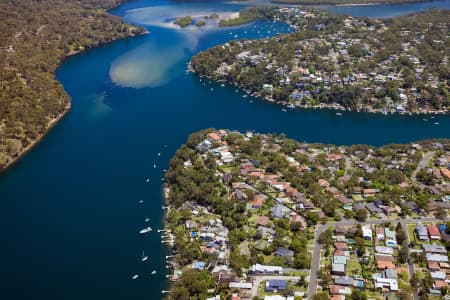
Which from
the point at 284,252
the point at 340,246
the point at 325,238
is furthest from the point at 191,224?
the point at 340,246

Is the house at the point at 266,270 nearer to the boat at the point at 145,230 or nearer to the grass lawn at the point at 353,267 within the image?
the grass lawn at the point at 353,267

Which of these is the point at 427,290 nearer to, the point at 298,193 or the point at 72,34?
the point at 298,193

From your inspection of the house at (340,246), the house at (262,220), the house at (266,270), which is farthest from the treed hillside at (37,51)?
the house at (340,246)

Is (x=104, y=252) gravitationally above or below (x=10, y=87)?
below

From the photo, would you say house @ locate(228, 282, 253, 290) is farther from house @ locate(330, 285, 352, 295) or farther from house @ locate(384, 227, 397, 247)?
house @ locate(384, 227, 397, 247)

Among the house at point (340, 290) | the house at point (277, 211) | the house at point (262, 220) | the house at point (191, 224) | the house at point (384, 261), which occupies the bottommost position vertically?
the house at point (340, 290)

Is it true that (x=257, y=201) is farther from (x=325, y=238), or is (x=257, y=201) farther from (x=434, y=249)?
(x=434, y=249)

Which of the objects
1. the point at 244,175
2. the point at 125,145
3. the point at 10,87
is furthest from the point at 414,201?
the point at 10,87
